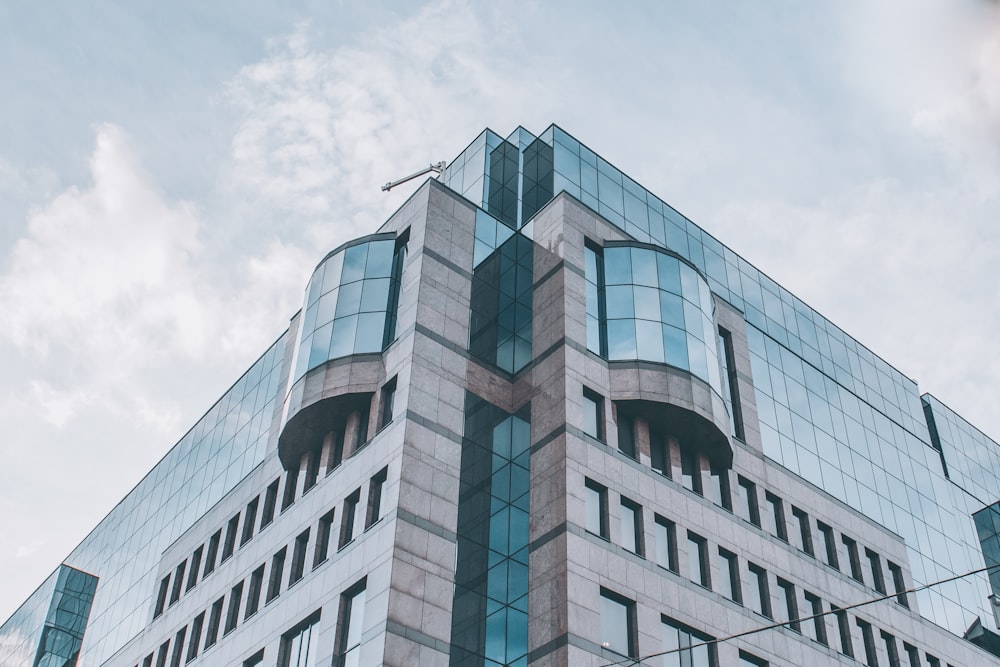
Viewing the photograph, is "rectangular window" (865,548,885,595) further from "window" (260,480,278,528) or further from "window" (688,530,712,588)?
"window" (260,480,278,528)

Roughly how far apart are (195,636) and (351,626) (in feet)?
63.3

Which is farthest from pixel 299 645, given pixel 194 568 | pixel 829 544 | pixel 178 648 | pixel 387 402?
pixel 829 544

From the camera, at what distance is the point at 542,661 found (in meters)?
42.6

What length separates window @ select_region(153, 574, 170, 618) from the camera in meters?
65.5

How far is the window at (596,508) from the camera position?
46.8 metres

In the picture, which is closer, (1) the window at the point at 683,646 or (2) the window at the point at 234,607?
(1) the window at the point at 683,646

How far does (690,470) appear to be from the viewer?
5353cm

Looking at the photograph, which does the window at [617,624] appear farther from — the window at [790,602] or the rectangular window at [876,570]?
the rectangular window at [876,570]

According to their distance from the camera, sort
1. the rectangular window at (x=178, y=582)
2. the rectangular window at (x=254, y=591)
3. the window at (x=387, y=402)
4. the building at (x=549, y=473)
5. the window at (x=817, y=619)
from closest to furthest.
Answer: the building at (x=549, y=473), the window at (x=387, y=402), the rectangular window at (x=254, y=591), the window at (x=817, y=619), the rectangular window at (x=178, y=582)

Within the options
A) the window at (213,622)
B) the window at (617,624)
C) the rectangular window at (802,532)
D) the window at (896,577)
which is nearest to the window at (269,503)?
the window at (213,622)

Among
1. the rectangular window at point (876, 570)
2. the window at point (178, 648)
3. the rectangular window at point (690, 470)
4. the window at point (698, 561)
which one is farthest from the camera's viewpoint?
the rectangular window at point (876, 570)

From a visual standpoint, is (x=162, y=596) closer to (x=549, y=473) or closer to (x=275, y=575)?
(x=275, y=575)

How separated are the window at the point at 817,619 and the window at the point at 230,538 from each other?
101 feet

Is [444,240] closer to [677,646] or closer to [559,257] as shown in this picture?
[559,257]
